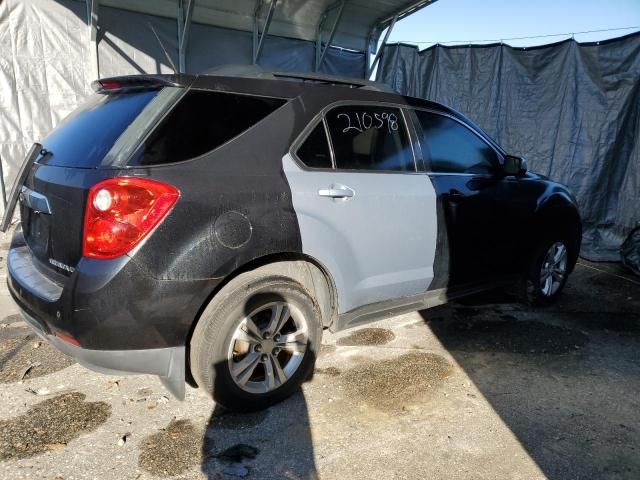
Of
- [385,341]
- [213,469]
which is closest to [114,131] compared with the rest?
[213,469]

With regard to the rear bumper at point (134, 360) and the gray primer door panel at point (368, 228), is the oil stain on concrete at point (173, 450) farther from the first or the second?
the gray primer door panel at point (368, 228)

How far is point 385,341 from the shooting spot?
375 cm

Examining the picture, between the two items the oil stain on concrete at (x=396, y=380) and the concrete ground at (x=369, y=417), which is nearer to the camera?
the concrete ground at (x=369, y=417)

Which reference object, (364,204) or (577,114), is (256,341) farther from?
(577,114)

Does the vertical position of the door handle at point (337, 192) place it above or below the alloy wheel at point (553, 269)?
above

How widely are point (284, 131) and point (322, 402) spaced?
1581mm

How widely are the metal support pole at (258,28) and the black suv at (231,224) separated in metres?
5.44

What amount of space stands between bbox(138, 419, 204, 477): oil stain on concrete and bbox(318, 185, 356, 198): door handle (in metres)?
1.43

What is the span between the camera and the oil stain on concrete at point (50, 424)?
2371 millimetres

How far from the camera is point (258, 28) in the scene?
8.41m

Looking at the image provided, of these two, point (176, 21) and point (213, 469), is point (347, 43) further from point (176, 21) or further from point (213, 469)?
point (213, 469)

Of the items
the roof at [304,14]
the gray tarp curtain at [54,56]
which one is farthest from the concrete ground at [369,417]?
the roof at [304,14]

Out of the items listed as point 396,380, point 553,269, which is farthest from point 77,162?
point 553,269

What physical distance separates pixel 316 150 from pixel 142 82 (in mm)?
993
